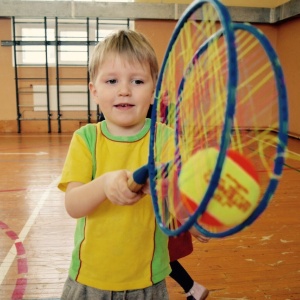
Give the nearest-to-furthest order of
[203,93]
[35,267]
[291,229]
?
[203,93] < [35,267] < [291,229]

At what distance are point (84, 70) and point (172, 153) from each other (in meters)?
9.09

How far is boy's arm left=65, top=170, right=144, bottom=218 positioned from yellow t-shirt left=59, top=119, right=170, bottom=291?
7 cm

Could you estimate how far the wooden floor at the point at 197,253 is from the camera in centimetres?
240

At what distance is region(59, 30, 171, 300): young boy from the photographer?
1.15 metres

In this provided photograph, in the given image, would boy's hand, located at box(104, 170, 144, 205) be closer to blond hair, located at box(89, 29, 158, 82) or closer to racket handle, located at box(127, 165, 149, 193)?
racket handle, located at box(127, 165, 149, 193)

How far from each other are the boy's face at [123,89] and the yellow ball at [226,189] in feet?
1.25

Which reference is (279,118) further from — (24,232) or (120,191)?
(24,232)

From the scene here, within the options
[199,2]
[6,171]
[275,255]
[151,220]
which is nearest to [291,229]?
[275,255]

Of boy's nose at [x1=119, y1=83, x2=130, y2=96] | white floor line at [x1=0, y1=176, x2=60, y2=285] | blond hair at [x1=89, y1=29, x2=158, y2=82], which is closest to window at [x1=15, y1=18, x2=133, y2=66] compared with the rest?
white floor line at [x1=0, y1=176, x2=60, y2=285]

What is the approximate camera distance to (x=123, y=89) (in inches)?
43.9

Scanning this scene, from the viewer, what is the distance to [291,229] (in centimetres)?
333

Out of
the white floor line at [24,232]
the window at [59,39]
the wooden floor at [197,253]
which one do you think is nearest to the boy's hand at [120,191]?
the wooden floor at [197,253]

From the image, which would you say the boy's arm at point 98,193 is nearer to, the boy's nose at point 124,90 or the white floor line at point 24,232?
the boy's nose at point 124,90

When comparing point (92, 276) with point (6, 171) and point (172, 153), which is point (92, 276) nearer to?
point (172, 153)
